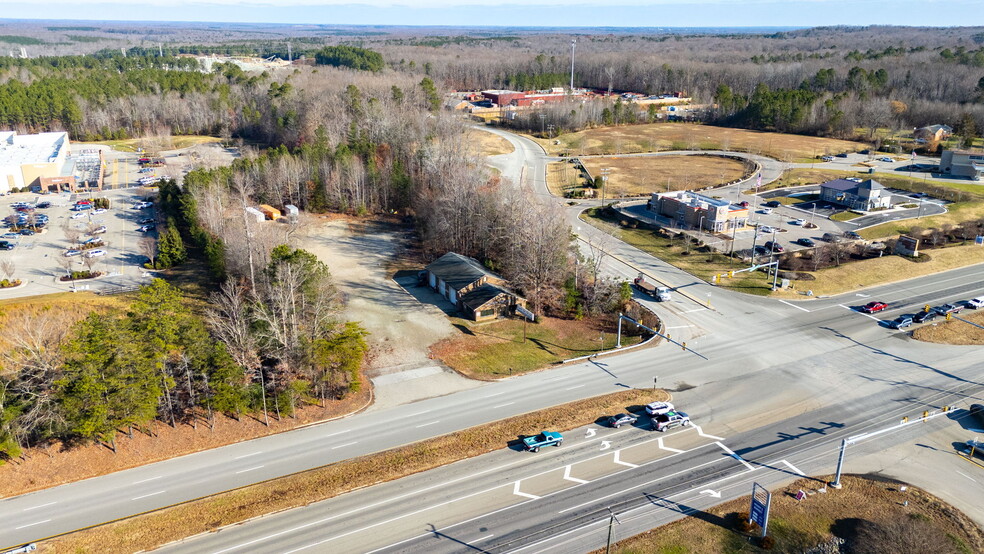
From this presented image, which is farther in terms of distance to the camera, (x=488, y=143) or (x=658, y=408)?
(x=488, y=143)

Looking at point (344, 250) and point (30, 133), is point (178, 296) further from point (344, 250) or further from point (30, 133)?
point (30, 133)

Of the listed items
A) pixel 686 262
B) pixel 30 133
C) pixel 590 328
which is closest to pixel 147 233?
pixel 590 328

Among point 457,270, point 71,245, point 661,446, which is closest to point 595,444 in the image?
point 661,446

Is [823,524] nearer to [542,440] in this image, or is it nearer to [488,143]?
[542,440]

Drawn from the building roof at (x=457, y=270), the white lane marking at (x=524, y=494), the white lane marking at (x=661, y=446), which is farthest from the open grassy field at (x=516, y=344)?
the white lane marking at (x=524, y=494)

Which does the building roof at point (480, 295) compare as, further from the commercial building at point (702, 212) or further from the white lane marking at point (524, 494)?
the commercial building at point (702, 212)

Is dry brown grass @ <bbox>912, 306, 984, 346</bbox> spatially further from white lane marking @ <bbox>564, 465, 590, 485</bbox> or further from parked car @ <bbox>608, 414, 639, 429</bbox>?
white lane marking @ <bbox>564, 465, 590, 485</bbox>
